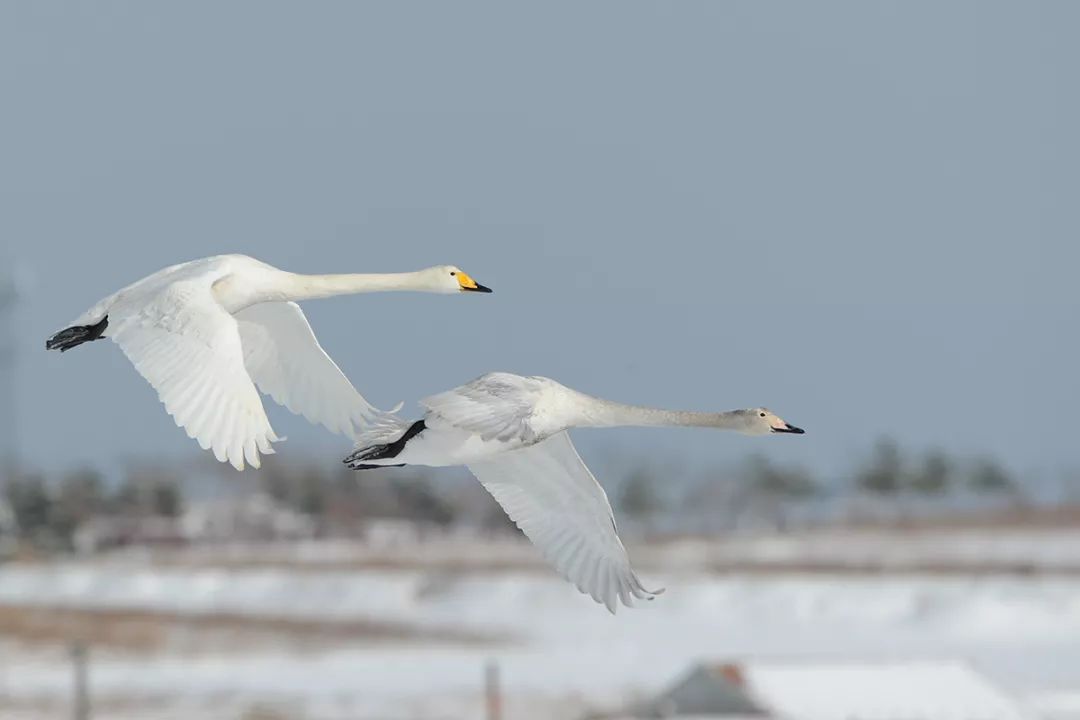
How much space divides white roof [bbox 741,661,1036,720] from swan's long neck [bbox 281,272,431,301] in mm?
11885

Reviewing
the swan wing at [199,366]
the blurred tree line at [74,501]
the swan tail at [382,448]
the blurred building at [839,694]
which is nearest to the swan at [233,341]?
the swan wing at [199,366]

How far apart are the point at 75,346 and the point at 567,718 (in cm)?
2146

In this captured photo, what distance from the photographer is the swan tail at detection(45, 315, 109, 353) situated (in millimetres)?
8648

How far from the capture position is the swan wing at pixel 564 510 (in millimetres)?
8414

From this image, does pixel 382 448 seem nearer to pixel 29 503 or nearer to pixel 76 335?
pixel 76 335

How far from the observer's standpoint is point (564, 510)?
886 cm

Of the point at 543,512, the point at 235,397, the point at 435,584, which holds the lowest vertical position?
the point at 435,584

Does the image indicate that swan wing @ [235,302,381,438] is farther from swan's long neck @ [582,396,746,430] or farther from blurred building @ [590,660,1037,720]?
blurred building @ [590,660,1037,720]

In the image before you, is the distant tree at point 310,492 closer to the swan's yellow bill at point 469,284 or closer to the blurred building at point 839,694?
the blurred building at point 839,694

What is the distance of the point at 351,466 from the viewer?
7.81 m

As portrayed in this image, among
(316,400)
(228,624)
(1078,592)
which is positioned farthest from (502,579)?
(316,400)

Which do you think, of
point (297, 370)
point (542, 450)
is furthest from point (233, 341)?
point (542, 450)

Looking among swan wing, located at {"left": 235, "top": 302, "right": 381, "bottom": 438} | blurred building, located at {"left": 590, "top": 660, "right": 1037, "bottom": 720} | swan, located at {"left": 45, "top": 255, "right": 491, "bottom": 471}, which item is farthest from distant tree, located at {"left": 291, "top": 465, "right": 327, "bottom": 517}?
swan, located at {"left": 45, "top": 255, "right": 491, "bottom": 471}

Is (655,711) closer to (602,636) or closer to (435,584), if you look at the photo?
(602,636)
